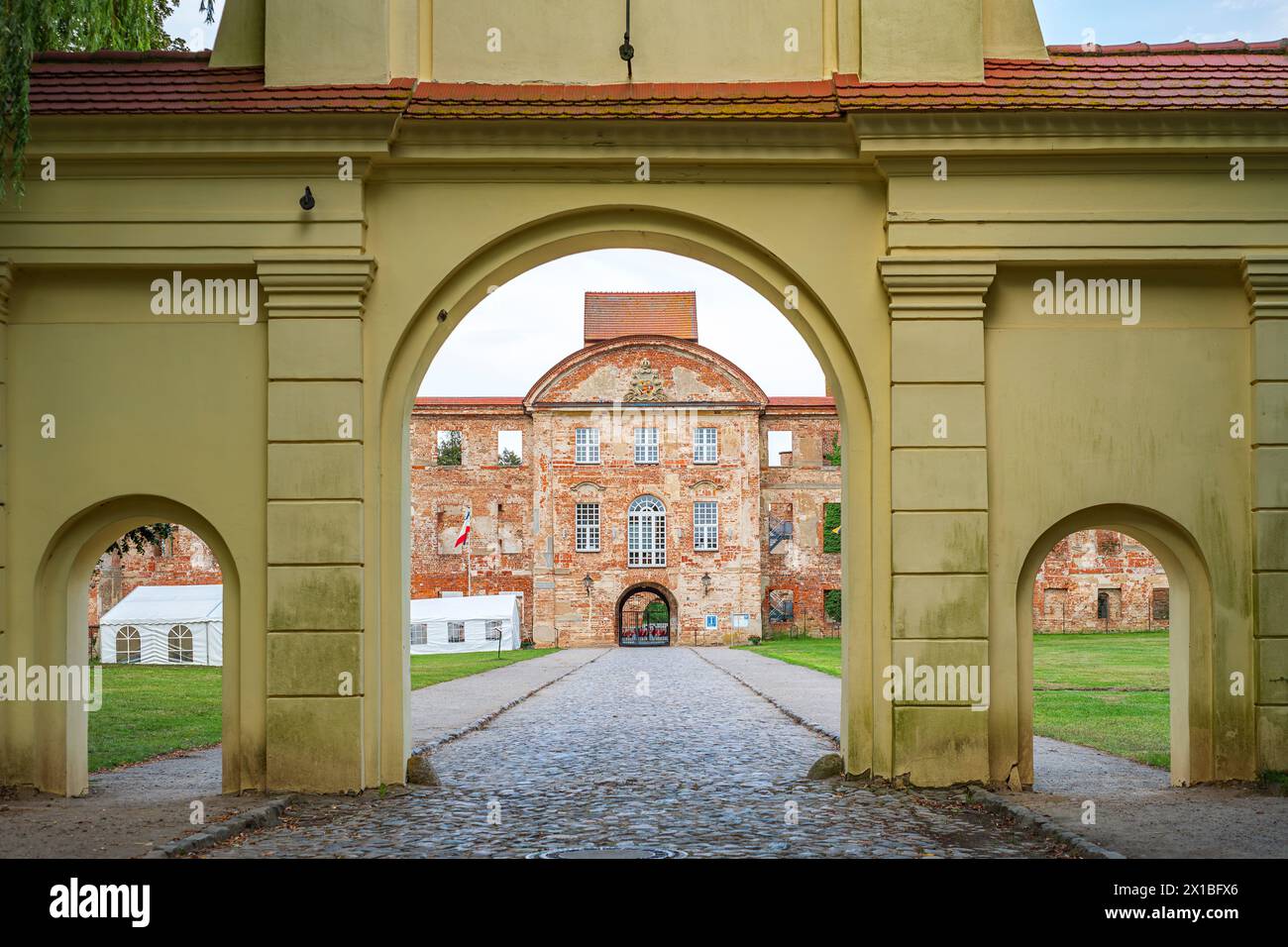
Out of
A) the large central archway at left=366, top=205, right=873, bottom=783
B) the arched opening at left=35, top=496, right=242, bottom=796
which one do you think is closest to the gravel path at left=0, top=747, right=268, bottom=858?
the arched opening at left=35, top=496, right=242, bottom=796

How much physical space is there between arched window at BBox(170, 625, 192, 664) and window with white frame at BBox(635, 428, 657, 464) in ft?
68.9

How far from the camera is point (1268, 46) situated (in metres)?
11.2

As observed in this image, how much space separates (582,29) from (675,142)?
150cm

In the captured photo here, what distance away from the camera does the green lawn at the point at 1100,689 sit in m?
15.4

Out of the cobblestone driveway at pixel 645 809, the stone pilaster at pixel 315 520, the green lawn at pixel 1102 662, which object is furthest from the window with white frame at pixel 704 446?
the stone pilaster at pixel 315 520

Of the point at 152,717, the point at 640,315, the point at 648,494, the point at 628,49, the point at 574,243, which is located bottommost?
A: the point at 152,717

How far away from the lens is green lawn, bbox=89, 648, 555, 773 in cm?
1512

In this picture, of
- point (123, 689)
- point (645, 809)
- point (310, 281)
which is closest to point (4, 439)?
point (310, 281)

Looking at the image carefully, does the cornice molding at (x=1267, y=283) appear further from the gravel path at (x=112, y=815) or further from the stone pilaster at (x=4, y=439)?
the stone pilaster at (x=4, y=439)

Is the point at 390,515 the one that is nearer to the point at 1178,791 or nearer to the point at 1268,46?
the point at 1178,791

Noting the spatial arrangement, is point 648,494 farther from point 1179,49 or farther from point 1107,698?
point 1179,49

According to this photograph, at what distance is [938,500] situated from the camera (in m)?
10.3

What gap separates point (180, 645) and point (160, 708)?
20.6 m

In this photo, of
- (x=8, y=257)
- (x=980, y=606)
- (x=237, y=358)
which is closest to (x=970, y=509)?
(x=980, y=606)
